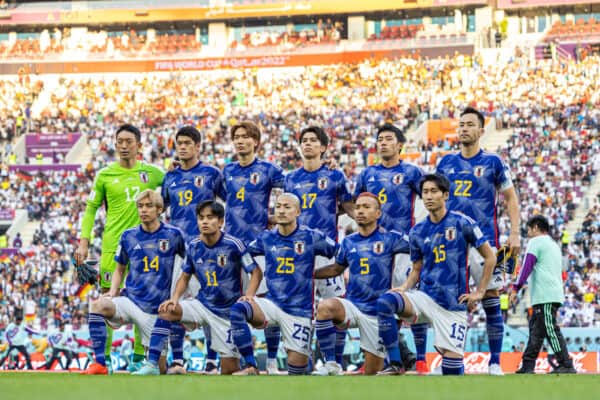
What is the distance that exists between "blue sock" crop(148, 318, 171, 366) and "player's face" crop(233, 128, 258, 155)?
184cm

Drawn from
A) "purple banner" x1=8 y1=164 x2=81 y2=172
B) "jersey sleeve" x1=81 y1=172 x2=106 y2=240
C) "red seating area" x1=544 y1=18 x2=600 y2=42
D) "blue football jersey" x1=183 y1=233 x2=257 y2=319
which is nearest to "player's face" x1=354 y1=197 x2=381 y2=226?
"blue football jersey" x1=183 y1=233 x2=257 y2=319

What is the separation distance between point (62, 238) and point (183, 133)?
76.0ft

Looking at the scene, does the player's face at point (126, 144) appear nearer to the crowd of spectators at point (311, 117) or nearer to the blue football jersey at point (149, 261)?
the blue football jersey at point (149, 261)

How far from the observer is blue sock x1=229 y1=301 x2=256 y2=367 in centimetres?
911

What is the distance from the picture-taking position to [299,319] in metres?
9.36

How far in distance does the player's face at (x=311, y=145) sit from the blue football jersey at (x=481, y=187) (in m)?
1.24

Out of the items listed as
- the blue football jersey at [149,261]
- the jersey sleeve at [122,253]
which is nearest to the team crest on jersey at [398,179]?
the blue football jersey at [149,261]

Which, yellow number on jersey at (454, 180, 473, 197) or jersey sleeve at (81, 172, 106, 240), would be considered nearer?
yellow number on jersey at (454, 180, 473, 197)

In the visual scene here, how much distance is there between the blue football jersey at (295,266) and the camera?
30.8 feet

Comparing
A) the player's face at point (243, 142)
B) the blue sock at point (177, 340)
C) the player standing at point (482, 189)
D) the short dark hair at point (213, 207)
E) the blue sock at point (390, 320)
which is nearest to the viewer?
the blue sock at point (390, 320)

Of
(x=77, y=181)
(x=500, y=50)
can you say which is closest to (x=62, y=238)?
(x=77, y=181)

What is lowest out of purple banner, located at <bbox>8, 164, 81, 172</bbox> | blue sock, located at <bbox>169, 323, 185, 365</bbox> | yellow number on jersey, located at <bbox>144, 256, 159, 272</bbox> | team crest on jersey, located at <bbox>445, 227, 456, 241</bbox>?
blue sock, located at <bbox>169, 323, 185, 365</bbox>

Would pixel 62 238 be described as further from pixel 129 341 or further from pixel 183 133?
pixel 183 133

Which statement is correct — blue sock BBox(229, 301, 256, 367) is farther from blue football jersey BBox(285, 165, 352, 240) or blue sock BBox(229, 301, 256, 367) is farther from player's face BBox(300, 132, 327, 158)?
player's face BBox(300, 132, 327, 158)
